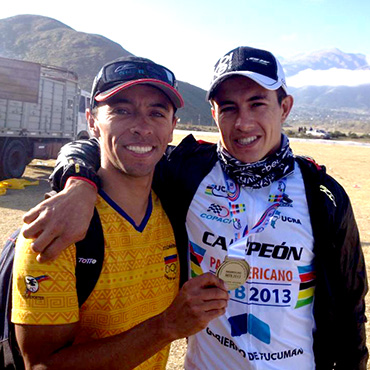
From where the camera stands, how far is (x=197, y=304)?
1.33m

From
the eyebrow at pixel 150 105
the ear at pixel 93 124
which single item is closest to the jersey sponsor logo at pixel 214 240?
the eyebrow at pixel 150 105

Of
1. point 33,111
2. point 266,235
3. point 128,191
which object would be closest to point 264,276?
point 266,235

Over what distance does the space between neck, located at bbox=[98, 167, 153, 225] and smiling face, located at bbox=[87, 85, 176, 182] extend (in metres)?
0.03

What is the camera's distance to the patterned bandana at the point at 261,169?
6.61ft

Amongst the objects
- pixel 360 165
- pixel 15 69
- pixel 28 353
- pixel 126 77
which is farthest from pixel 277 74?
pixel 360 165

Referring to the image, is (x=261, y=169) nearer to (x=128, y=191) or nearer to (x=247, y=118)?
(x=247, y=118)

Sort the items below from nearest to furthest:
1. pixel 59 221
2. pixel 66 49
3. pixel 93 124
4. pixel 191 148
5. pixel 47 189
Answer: pixel 59 221, pixel 93 124, pixel 191 148, pixel 47 189, pixel 66 49

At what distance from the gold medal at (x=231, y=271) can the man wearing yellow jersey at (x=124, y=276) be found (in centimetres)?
4

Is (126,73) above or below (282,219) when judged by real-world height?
above

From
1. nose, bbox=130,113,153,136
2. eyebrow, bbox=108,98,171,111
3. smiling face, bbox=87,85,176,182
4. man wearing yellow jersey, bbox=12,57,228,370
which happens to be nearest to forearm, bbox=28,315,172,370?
man wearing yellow jersey, bbox=12,57,228,370

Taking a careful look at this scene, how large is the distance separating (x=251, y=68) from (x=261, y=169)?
0.53 meters

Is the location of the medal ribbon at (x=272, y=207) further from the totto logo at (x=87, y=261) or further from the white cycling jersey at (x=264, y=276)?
the totto logo at (x=87, y=261)

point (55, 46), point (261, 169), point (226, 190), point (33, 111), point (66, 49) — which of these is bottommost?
point (226, 190)

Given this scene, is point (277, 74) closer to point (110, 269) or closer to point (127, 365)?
point (110, 269)
